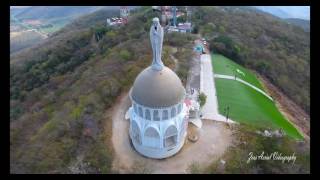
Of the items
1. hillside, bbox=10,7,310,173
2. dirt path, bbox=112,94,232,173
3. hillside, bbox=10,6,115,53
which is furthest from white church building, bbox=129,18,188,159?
hillside, bbox=10,6,115,53

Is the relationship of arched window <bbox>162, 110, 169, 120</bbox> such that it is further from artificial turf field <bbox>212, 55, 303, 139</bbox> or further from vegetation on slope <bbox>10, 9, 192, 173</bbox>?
artificial turf field <bbox>212, 55, 303, 139</bbox>

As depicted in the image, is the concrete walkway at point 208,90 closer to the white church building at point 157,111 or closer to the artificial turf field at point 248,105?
the artificial turf field at point 248,105

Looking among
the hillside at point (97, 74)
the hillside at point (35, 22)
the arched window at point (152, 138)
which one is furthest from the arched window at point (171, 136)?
the hillside at point (35, 22)

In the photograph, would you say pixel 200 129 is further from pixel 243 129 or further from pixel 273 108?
pixel 273 108

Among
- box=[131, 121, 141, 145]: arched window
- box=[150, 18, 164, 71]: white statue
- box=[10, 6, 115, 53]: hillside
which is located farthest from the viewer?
box=[10, 6, 115, 53]: hillside

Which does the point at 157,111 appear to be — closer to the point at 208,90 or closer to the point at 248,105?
the point at 208,90

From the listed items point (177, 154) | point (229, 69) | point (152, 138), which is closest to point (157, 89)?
point (152, 138)

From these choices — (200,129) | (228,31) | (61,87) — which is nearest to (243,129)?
(200,129)
